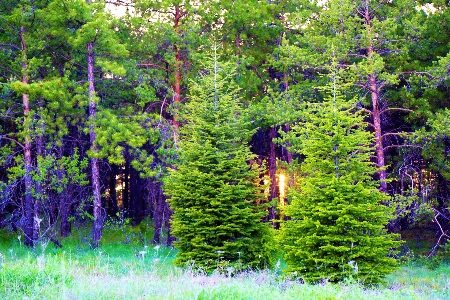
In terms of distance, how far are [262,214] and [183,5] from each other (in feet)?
→ 34.0

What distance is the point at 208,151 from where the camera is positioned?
44.0 feet

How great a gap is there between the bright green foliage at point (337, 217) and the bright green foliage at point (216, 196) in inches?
70.8

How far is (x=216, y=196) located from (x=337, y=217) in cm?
343

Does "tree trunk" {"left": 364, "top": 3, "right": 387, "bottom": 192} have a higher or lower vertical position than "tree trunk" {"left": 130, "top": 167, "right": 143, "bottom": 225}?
higher

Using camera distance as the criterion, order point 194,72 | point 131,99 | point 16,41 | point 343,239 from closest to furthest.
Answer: point 343,239 < point 16,41 < point 194,72 < point 131,99

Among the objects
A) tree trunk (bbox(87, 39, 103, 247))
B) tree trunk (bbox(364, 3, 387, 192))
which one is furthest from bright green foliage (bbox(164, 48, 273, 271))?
tree trunk (bbox(87, 39, 103, 247))

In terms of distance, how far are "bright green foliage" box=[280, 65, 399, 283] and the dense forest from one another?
0.05 m

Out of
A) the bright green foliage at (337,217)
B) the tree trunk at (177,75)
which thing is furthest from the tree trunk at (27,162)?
the bright green foliage at (337,217)

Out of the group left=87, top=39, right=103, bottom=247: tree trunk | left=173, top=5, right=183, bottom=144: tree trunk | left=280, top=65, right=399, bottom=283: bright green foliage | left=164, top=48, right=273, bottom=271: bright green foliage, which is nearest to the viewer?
left=280, top=65, right=399, bottom=283: bright green foliage

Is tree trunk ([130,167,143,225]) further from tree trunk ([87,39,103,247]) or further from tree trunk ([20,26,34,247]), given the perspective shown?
tree trunk ([20,26,34,247])

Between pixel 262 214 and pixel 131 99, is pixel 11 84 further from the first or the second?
pixel 262 214


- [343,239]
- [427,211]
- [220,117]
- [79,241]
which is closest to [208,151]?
[220,117]

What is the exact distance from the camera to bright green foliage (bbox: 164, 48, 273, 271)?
13.2 metres

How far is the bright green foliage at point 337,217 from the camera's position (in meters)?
11.0
